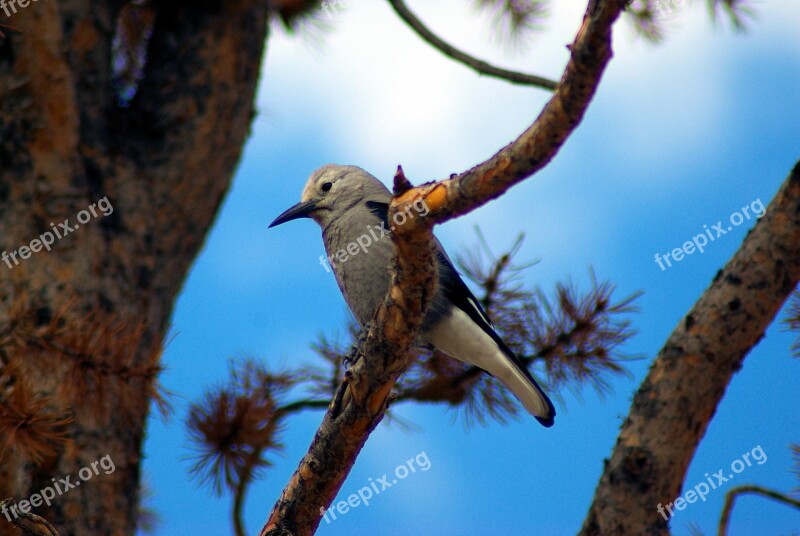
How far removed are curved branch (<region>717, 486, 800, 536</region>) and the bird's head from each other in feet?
3.90

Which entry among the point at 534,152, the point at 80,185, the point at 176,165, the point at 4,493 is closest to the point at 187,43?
the point at 176,165

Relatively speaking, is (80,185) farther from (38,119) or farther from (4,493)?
(4,493)

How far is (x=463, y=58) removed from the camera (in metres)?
2.66

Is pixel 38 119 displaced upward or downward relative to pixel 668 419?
upward

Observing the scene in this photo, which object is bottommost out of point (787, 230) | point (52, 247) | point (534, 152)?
point (534, 152)

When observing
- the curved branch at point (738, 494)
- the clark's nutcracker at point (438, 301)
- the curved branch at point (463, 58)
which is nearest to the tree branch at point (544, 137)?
the clark's nutcracker at point (438, 301)

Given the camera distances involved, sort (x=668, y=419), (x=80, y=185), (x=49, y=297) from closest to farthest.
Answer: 1. (x=668, y=419)
2. (x=49, y=297)
3. (x=80, y=185)

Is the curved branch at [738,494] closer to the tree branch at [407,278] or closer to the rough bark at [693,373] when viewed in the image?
the rough bark at [693,373]

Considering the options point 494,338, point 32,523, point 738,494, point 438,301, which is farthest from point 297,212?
point 738,494

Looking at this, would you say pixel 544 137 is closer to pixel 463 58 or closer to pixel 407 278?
pixel 407 278

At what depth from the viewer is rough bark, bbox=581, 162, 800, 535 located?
1804mm

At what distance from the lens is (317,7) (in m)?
3.49

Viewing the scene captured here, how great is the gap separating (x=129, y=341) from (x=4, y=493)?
0.98 metres

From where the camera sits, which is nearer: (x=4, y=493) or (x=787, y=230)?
(x=787, y=230)
